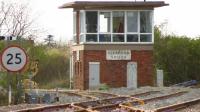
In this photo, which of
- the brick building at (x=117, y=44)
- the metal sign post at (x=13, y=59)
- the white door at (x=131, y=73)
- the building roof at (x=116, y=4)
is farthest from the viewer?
the white door at (x=131, y=73)

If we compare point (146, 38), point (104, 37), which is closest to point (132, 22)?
point (146, 38)

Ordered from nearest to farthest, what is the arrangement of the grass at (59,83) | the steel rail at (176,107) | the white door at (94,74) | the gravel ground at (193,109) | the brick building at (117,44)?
the steel rail at (176,107) < the gravel ground at (193,109) < the white door at (94,74) < the brick building at (117,44) < the grass at (59,83)

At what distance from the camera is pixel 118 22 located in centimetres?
Answer: 3947

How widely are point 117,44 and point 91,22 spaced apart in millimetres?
2118

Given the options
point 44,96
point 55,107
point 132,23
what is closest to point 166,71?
point 132,23

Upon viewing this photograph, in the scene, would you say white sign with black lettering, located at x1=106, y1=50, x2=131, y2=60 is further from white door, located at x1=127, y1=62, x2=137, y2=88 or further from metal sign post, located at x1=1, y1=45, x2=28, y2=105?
metal sign post, located at x1=1, y1=45, x2=28, y2=105

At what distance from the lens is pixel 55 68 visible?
172 feet

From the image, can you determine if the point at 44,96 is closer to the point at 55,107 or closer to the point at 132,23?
the point at 55,107

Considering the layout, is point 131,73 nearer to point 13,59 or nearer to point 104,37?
point 104,37

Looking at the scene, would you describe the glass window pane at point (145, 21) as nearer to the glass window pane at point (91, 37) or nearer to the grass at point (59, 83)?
the glass window pane at point (91, 37)

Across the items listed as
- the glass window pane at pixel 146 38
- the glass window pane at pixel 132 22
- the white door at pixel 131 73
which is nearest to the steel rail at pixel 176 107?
the white door at pixel 131 73

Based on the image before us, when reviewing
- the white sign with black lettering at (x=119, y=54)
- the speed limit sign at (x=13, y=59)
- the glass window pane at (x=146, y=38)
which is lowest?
the speed limit sign at (x=13, y=59)

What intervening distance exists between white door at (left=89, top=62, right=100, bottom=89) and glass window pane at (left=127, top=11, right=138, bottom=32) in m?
3.01

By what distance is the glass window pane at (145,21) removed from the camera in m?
39.6
